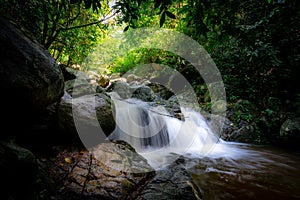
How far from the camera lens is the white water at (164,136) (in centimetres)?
404

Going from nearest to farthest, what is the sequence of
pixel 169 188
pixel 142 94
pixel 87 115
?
pixel 169 188 < pixel 87 115 < pixel 142 94

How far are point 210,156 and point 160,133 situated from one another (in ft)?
4.76

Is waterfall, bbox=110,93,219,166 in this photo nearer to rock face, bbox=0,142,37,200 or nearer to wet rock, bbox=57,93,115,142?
wet rock, bbox=57,93,115,142

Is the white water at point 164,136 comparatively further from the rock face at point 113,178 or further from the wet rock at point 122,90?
the wet rock at point 122,90

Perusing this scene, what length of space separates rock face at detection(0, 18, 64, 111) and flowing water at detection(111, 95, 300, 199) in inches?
62.3

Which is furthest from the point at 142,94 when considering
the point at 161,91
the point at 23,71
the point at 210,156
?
the point at 23,71

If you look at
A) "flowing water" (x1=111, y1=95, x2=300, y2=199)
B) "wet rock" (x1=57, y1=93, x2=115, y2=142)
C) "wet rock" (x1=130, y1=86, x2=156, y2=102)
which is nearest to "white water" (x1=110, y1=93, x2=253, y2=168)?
"flowing water" (x1=111, y1=95, x2=300, y2=199)

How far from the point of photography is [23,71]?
195 centimetres

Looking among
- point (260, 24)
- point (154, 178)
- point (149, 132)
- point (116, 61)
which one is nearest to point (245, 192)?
point (154, 178)

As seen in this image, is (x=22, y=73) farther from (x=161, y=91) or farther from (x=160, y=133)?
(x=161, y=91)

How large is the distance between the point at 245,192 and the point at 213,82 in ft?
18.8

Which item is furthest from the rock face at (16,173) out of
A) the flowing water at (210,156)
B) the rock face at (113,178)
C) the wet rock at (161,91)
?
the wet rock at (161,91)

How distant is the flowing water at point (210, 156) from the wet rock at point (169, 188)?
427 millimetres

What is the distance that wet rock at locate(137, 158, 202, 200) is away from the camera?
2.01m
